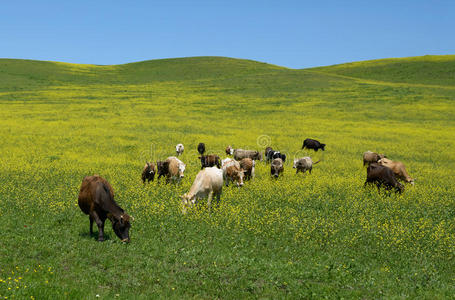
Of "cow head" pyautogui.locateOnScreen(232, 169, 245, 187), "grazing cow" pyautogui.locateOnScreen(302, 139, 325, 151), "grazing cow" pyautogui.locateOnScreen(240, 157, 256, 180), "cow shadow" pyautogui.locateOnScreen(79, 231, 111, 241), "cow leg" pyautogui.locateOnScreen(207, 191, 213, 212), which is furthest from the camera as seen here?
"grazing cow" pyautogui.locateOnScreen(302, 139, 325, 151)

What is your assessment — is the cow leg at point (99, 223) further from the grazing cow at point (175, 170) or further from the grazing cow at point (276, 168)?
the grazing cow at point (276, 168)

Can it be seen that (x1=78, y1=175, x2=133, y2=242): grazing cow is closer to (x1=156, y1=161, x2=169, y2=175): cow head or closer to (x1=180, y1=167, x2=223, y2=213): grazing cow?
(x1=180, y1=167, x2=223, y2=213): grazing cow

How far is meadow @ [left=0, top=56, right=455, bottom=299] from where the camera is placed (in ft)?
29.7

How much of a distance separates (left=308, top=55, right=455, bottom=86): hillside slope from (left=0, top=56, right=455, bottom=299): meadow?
4004cm

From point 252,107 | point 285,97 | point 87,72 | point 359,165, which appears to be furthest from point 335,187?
point 87,72

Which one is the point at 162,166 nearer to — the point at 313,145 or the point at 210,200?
the point at 210,200

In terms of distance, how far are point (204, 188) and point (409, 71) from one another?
302 feet

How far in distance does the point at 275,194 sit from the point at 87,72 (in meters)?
86.8

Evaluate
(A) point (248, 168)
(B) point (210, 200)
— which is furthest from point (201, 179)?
(A) point (248, 168)

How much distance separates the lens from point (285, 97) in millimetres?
61938

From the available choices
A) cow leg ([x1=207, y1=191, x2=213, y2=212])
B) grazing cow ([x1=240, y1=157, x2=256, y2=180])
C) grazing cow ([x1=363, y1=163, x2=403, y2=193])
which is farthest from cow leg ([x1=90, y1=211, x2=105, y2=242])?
grazing cow ([x1=363, y1=163, x2=403, y2=193])

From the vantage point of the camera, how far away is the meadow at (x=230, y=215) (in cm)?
905

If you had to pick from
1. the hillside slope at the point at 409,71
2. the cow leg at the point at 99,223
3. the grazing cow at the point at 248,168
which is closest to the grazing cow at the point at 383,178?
the grazing cow at the point at 248,168

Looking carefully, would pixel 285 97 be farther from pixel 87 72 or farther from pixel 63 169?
pixel 87 72
